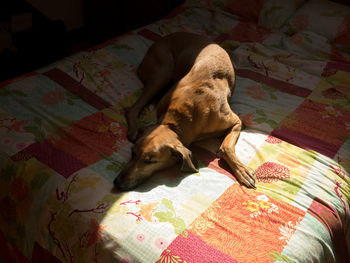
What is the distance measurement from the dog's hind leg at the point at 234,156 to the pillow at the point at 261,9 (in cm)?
193

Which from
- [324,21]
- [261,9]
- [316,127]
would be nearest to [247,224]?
[316,127]

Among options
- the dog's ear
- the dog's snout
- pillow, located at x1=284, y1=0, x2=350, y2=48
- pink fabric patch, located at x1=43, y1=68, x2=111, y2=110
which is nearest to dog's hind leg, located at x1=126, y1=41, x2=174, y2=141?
pink fabric patch, located at x1=43, y1=68, x2=111, y2=110

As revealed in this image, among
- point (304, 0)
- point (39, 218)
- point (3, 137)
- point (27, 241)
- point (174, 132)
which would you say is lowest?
point (27, 241)

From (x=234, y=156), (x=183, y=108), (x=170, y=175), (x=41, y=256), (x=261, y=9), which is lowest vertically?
(x=41, y=256)

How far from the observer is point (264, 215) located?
1.55 meters

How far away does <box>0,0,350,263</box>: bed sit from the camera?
4.70 feet

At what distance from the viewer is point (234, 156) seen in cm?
189

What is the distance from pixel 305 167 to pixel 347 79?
1.31m

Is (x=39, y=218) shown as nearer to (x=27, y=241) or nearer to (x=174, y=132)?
(x=27, y=241)

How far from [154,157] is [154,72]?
1064 mm

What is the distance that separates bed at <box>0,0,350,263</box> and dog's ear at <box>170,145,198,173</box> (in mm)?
44

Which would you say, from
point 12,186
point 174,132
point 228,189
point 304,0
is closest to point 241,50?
point 304,0

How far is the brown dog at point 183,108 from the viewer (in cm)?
180

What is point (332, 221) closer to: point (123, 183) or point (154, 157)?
point (154, 157)
